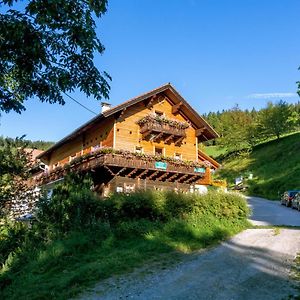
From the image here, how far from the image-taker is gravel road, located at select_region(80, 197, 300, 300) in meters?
10.1

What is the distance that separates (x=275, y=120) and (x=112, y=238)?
70627 mm

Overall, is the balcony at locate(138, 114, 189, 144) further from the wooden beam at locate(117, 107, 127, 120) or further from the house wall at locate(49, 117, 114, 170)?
the house wall at locate(49, 117, 114, 170)

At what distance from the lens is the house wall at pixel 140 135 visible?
99.8 ft

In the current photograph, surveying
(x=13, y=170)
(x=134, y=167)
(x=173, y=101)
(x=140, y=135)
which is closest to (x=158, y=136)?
(x=140, y=135)

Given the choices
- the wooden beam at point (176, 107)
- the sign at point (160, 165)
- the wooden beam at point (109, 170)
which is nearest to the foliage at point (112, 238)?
the wooden beam at point (109, 170)

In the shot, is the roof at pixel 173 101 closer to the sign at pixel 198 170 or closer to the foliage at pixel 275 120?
the sign at pixel 198 170

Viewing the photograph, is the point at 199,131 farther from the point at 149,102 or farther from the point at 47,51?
the point at 47,51

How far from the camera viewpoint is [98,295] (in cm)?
1056

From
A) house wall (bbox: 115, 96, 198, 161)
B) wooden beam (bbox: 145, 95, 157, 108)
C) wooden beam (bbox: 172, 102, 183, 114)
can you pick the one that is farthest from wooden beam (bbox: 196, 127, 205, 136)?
wooden beam (bbox: 145, 95, 157, 108)

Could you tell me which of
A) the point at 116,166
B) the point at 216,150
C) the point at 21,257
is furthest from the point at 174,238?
the point at 216,150

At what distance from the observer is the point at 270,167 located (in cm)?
6397

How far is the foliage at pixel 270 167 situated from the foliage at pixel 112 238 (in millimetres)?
33610

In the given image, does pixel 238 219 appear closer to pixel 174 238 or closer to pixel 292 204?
pixel 174 238

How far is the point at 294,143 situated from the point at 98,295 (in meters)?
65.1
